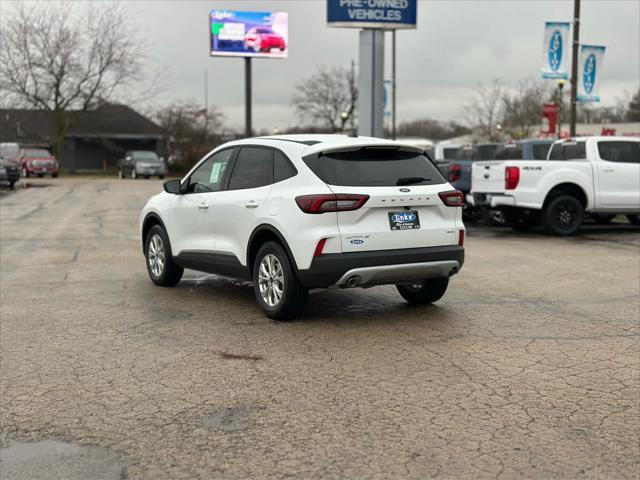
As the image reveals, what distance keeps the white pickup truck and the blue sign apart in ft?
28.1

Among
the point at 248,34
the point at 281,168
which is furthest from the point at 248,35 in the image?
the point at 281,168

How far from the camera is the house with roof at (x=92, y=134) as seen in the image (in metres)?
55.4

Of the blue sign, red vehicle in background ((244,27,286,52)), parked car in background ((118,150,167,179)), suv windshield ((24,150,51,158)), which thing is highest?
red vehicle in background ((244,27,286,52))

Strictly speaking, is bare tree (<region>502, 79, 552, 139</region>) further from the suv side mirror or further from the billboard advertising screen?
the suv side mirror

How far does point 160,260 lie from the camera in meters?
9.23

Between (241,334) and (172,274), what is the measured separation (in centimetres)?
260

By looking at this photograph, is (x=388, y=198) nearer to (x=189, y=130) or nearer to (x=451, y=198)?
(x=451, y=198)

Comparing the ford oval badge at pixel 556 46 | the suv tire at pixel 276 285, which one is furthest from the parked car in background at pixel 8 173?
the suv tire at pixel 276 285

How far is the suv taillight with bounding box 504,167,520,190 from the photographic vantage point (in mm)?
14812

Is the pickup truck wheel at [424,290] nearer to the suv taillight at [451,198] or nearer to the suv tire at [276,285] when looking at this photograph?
the suv taillight at [451,198]

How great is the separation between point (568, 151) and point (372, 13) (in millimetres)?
9158

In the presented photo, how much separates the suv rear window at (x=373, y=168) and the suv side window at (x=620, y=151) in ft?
29.7

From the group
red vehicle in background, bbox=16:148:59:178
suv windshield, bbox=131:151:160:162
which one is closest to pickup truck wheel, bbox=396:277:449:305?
red vehicle in background, bbox=16:148:59:178

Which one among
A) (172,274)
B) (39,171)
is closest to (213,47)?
(39,171)
